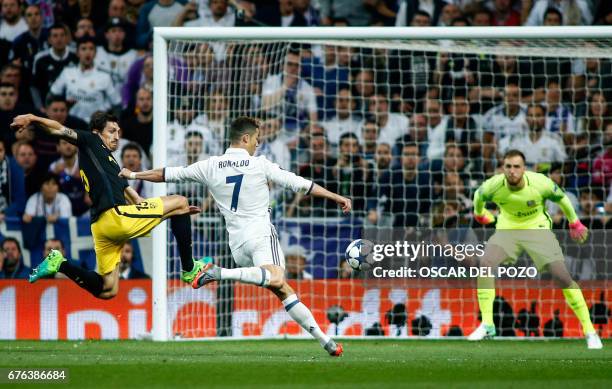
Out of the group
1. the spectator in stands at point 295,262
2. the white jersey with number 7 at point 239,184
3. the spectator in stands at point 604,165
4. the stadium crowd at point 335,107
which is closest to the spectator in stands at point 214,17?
the stadium crowd at point 335,107

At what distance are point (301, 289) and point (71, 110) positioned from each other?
4409 mm

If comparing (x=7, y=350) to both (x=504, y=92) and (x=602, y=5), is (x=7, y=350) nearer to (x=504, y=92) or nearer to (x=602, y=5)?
(x=504, y=92)

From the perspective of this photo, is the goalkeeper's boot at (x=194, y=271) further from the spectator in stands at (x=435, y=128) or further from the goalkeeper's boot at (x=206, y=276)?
the spectator in stands at (x=435, y=128)

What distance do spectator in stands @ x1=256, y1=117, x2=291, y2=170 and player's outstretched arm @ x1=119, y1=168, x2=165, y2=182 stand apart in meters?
4.01

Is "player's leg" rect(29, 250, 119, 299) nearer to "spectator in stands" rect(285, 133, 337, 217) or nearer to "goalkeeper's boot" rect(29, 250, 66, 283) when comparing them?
"goalkeeper's boot" rect(29, 250, 66, 283)

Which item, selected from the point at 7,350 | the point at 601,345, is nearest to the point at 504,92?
the point at 601,345

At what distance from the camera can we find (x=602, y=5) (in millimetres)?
16297

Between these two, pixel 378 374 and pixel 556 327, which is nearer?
pixel 378 374

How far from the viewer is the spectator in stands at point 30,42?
1602 centimetres

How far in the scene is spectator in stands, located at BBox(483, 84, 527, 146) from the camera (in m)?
14.9

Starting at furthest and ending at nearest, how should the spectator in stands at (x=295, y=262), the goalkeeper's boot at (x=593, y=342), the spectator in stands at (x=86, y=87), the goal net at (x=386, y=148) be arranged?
1. the spectator in stands at (x=86, y=87)
2. the spectator in stands at (x=295, y=262)
3. the goal net at (x=386, y=148)
4. the goalkeeper's boot at (x=593, y=342)

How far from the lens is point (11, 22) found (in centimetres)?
1642

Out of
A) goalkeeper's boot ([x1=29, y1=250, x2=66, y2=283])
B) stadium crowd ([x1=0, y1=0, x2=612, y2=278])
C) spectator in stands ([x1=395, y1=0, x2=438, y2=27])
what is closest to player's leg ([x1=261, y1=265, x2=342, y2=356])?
goalkeeper's boot ([x1=29, y1=250, x2=66, y2=283])

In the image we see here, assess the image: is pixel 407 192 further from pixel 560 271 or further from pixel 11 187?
pixel 11 187
